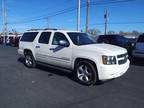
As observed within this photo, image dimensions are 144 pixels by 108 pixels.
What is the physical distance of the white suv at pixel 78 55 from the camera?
6031 millimetres

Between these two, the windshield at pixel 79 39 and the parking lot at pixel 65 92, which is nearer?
the parking lot at pixel 65 92

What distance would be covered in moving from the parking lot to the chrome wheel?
279 mm

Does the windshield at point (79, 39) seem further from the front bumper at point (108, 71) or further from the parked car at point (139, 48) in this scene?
the parked car at point (139, 48)

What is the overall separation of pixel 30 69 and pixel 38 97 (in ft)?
13.4

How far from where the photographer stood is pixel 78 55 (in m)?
6.65

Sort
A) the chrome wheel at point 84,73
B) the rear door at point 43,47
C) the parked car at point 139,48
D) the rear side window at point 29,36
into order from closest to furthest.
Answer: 1. the chrome wheel at point 84,73
2. the rear door at point 43,47
3. the rear side window at point 29,36
4. the parked car at point 139,48

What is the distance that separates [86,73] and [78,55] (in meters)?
0.70

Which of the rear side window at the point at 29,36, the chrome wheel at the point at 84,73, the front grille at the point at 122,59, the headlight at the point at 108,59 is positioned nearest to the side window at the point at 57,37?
the chrome wheel at the point at 84,73

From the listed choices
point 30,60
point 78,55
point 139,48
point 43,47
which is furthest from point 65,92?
point 139,48

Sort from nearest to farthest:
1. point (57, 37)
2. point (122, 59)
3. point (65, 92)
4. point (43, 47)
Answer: point (65, 92) < point (122, 59) < point (57, 37) < point (43, 47)

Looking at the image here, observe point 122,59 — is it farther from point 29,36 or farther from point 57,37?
point 29,36

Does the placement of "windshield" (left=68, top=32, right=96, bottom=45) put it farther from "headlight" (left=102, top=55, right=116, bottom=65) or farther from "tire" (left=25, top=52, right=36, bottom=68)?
"tire" (left=25, top=52, right=36, bottom=68)

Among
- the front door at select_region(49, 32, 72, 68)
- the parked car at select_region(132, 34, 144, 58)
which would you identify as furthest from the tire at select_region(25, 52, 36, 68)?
the parked car at select_region(132, 34, 144, 58)

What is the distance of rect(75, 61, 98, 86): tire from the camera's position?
6301mm
